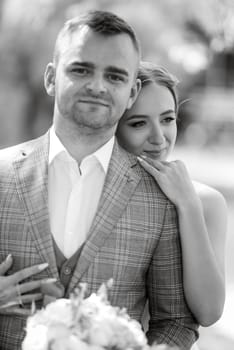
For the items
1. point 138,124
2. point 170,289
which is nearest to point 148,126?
point 138,124

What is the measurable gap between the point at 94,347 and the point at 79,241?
0.91 metres

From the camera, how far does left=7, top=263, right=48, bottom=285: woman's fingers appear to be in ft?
9.30

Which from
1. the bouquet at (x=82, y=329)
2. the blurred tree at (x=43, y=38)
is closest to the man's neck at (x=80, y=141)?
the bouquet at (x=82, y=329)

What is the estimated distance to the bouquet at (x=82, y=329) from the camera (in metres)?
2.09

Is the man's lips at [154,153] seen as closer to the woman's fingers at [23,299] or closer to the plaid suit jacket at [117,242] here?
the plaid suit jacket at [117,242]

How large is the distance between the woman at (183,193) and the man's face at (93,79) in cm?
40

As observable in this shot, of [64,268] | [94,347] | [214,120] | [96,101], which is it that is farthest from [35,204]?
[214,120]

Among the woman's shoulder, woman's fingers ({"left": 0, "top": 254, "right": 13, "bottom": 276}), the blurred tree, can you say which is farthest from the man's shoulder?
the blurred tree

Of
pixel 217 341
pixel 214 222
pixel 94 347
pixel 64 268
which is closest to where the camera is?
pixel 94 347

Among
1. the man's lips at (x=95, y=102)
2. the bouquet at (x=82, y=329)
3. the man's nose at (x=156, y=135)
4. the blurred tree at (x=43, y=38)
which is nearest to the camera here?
the bouquet at (x=82, y=329)

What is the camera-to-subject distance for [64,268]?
2914 millimetres

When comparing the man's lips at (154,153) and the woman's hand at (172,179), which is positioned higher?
the man's lips at (154,153)

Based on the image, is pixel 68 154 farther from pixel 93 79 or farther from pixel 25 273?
pixel 25 273

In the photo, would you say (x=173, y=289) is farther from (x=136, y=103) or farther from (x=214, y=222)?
(x=136, y=103)
